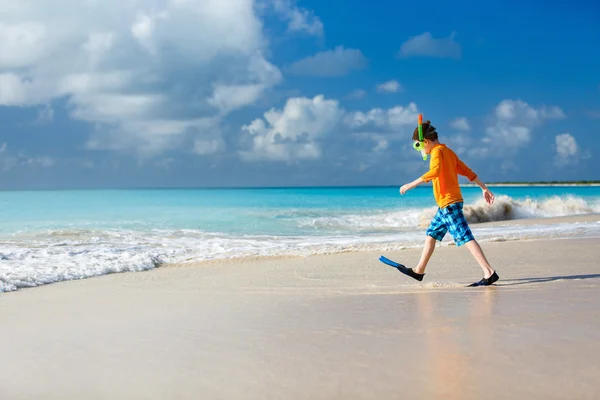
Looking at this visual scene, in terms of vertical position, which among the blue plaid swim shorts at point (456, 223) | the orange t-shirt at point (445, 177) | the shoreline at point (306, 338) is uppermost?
the orange t-shirt at point (445, 177)

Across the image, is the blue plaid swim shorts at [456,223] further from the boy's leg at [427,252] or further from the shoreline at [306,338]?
the shoreline at [306,338]

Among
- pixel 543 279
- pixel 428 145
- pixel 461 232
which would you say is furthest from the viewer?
pixel 543 279

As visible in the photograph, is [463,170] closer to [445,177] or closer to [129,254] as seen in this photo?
[445,177]

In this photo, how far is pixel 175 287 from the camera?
653cm

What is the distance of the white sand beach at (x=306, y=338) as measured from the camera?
3115 mm

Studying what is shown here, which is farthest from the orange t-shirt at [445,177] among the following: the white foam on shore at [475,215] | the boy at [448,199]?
the white foam on shore at [475,215]

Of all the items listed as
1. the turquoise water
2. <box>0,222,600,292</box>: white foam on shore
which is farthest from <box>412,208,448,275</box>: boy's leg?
the turquoise water

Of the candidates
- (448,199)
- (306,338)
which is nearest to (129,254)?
(448,199)

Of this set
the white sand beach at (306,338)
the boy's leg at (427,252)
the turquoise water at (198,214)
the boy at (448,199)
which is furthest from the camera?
the turquoise water at (198,214)

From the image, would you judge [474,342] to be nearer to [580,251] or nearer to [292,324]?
[292,324]

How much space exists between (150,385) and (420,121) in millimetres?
4250

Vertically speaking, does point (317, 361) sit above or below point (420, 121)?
below

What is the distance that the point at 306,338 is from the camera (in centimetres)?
404

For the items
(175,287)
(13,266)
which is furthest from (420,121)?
(13,266)
